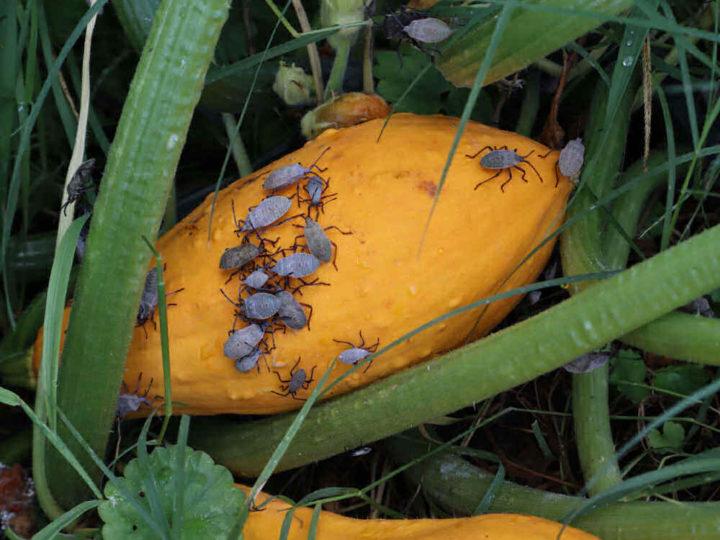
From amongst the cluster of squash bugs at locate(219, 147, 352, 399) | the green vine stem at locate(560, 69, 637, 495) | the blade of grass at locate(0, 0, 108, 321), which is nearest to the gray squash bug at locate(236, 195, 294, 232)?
the cluster of squash bugs at locate(219, 147, 352, 399)

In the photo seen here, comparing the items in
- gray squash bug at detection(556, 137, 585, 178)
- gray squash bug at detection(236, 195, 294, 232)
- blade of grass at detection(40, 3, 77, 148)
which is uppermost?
blade of grass at detection(40, 3, 77, 148)

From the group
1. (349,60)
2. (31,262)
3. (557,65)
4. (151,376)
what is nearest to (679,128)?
(557,65)

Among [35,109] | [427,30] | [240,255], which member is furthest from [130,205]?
[427,30]

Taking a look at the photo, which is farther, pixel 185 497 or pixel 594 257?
pixel 594 257

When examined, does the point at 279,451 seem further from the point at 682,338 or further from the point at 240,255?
the point at 682,338

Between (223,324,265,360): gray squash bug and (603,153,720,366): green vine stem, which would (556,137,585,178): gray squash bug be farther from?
(223,324,265,360): gray squash bug

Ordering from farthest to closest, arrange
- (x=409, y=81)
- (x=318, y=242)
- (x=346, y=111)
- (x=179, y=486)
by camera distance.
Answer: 1. (x=409, y=81)
2. (x=346, y=111)
3. (x=318, y=242)
4. (x=179, y=486)

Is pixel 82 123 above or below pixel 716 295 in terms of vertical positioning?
above
